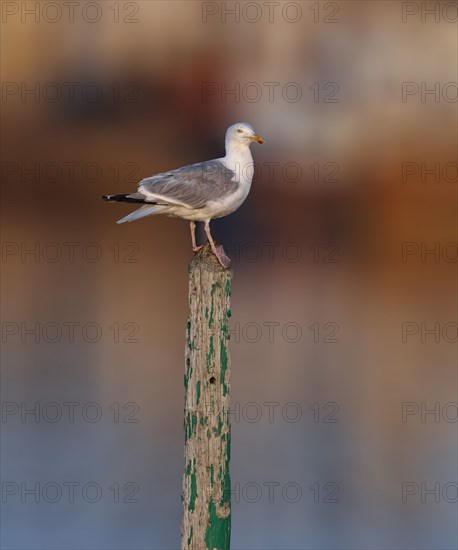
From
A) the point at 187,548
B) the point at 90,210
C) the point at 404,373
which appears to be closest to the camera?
the point at 187,548

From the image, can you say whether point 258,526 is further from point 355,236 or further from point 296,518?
point 355,236

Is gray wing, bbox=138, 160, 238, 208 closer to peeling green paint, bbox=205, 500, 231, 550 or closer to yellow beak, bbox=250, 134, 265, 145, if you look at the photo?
yellow beak, bbox=250, 134, 265, 145

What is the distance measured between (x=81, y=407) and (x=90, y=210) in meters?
14.2

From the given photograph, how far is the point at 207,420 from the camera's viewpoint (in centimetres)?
481

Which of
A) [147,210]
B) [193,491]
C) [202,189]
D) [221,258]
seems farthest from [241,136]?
[193,491]

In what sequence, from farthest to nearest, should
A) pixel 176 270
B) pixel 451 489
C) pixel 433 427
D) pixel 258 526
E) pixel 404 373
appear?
1. pixel 176 270
2. pixel 404 373
3. pixel 433 427
4. pixel 451 489
5. pixel 258 526

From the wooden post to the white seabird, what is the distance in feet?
1.19

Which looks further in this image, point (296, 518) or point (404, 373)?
point (404, 373)

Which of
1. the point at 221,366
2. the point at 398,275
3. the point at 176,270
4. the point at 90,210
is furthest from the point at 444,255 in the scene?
the point at 221,366

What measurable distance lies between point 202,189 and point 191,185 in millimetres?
64

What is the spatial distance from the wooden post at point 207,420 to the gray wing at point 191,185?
2.10 feet

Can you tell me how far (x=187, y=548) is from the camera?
4.84 m

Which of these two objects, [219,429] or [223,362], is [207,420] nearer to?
[219,429]

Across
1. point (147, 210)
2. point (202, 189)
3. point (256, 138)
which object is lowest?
point (147, 210)
